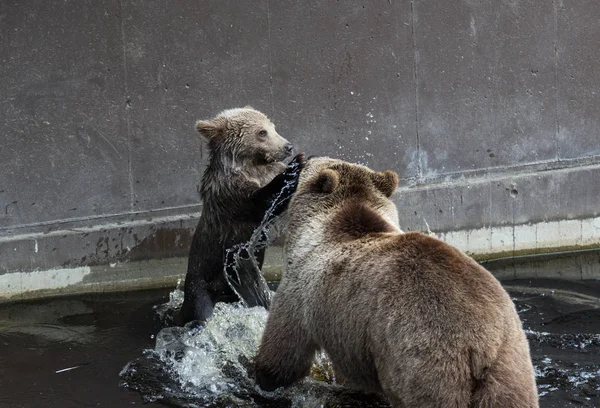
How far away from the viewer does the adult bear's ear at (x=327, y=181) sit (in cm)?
569

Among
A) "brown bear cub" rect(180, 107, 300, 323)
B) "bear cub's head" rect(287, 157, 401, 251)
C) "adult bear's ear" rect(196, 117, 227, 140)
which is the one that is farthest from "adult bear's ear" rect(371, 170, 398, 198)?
"adult bear's ear" rect(196, 117, 227, 140)

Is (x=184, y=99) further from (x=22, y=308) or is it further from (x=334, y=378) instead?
(x=334, y=378)

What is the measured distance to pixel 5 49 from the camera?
898cm

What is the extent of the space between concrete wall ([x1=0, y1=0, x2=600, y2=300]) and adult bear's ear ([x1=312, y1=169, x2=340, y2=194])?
4.02 m

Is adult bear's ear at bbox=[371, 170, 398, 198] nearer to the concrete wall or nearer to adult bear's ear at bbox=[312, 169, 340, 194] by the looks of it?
adult bear's ear at bbox=[312, 169, 340, 194]

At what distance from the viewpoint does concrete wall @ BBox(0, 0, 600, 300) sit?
9.17m

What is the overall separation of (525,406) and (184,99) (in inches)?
237

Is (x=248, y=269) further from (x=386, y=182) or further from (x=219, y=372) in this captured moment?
(x=386, y=182)

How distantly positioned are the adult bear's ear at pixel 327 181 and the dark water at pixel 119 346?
1565 millimetres

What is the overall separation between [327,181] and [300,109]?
426 cm

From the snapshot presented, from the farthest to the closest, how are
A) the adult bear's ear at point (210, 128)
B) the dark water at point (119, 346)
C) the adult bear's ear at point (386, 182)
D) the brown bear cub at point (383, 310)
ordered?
the adult bear's ear at point (210, 128), the dark water at point (119, 346), the adult bear's ear at point (386, 182), the brown bear cub at point (383, 310)

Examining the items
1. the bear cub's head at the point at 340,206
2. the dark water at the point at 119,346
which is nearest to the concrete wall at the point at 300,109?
the dark water at the point at 119,346

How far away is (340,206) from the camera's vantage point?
570 centimetres

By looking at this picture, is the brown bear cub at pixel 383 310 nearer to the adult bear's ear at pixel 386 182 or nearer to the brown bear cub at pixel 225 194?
the adult bear's ear at pixel 386 182
